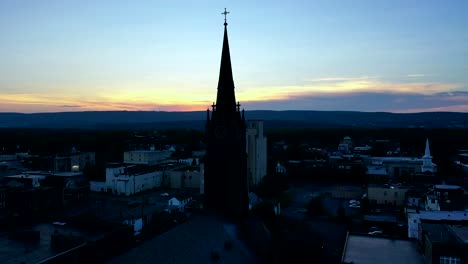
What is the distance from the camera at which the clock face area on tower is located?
16.9 metres

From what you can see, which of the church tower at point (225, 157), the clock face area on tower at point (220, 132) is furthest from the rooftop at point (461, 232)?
the clock face area on tower at point (220, 132)

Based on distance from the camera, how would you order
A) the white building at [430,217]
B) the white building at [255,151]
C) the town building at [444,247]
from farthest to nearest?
1. the white building at [255,151]
2. the white building at [430,217]
3. the town building at [444,247]

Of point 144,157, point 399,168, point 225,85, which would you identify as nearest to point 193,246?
point 225,85

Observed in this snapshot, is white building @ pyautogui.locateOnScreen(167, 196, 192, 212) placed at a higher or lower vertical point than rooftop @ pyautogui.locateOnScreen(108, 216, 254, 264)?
lower

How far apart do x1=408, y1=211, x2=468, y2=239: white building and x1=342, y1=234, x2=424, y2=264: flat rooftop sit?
3.81 meters

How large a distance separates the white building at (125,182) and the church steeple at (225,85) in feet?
109

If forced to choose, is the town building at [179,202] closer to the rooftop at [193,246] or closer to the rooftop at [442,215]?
the rooftop at [442,215]

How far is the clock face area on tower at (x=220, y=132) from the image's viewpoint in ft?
55.5

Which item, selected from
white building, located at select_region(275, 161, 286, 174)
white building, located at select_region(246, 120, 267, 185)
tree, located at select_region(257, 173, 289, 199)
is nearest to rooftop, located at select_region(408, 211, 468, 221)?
tree, located at select_region(257, 173, 289, 199)

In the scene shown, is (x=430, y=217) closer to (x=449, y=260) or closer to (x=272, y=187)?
(x=449, y=260)

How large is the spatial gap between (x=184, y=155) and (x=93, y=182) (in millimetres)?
28250

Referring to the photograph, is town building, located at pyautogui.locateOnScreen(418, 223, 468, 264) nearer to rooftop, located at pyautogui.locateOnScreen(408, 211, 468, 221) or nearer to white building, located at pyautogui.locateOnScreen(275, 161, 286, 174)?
rooftop, located at pyautogui.locateOnScreen(408, 211, 468, 221)

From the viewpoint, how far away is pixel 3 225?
24.8 m

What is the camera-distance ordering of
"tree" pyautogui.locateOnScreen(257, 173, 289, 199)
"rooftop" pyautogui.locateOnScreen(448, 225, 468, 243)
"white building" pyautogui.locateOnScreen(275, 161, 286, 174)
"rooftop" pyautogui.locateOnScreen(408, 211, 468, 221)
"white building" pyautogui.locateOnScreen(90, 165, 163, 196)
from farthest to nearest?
"white building" pyautogui.locateOnScreen(275, 161, 286, 174)
"white building" pyautogui.locateOnScreen(90, 165, 163, 196)
"tree" pyautogui.locateOnScreen(257, 173, 289, 199)
"rooftop" pyautogui.locateOnScreen(408, 211, 468, 221)
"rooftop" pyautogui.locateOnScreen(448, 225, 468, 243)
